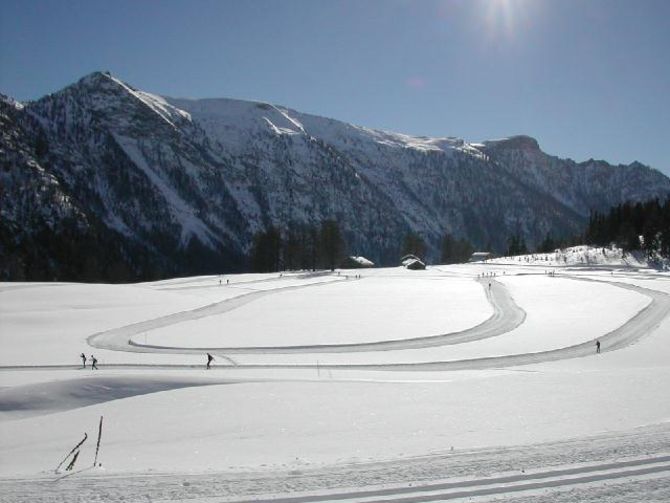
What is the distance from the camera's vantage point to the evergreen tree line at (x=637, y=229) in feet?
335

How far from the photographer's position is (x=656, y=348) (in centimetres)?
3472

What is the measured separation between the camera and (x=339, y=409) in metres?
17.0

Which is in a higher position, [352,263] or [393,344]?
[352,263]

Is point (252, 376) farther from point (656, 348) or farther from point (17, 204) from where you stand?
point (17, 204)

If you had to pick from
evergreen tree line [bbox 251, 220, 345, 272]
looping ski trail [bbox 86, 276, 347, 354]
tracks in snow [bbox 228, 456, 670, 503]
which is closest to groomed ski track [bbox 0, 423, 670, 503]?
tracks in snow [bbox 228, 456, 670, 503]

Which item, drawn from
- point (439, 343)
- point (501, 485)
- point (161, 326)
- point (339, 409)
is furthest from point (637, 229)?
point (501, 485)

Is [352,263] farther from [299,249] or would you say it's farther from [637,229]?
[637,229]

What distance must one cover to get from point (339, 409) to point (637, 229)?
114909mm

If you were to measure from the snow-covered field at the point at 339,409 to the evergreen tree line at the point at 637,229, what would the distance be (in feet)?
213

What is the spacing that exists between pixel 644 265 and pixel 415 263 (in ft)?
141

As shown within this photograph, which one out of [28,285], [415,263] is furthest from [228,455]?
[415,263]

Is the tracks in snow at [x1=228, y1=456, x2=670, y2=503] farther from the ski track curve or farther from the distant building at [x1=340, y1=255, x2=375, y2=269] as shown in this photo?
the distant building at [x1=340, y1=255, x2=375, y2=269]

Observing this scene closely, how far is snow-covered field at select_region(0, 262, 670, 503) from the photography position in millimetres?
10445

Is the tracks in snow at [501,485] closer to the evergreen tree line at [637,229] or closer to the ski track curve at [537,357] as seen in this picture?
the ski track curve at [537,357]
